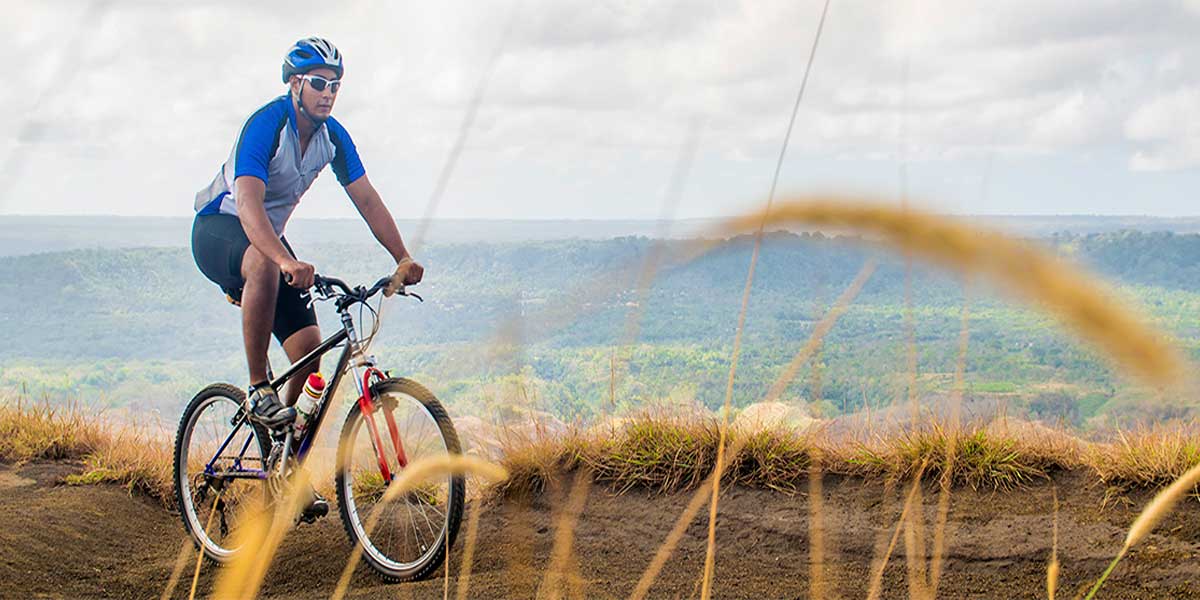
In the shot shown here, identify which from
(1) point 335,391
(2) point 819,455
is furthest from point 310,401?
(2) point 819,455

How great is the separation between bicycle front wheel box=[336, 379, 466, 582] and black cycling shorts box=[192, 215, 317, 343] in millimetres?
650

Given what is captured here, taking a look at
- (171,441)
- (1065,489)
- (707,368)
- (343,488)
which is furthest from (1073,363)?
(171,441)

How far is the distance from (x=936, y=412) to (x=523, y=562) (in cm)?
230

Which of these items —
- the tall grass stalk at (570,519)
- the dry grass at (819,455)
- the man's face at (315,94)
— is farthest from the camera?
the dry grass at (819,455)

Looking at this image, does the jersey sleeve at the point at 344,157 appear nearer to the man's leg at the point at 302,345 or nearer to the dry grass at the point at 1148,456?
the man's leg at the point at 302,345

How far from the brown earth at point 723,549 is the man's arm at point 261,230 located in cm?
127

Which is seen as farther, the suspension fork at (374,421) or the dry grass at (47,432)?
the dry grass at (47,432)

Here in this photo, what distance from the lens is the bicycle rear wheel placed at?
214 inches

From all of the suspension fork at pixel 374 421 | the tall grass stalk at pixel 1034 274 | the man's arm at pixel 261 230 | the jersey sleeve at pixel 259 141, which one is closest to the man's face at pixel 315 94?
the jersey sleeve at pixel 259 141

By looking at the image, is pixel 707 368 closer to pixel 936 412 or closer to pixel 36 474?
pixel 936 412

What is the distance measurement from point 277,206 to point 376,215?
0.44 meters

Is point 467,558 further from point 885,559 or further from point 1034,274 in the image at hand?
point 1034,274

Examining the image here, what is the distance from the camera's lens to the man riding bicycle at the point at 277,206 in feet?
15.7

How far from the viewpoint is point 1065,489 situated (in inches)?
213
